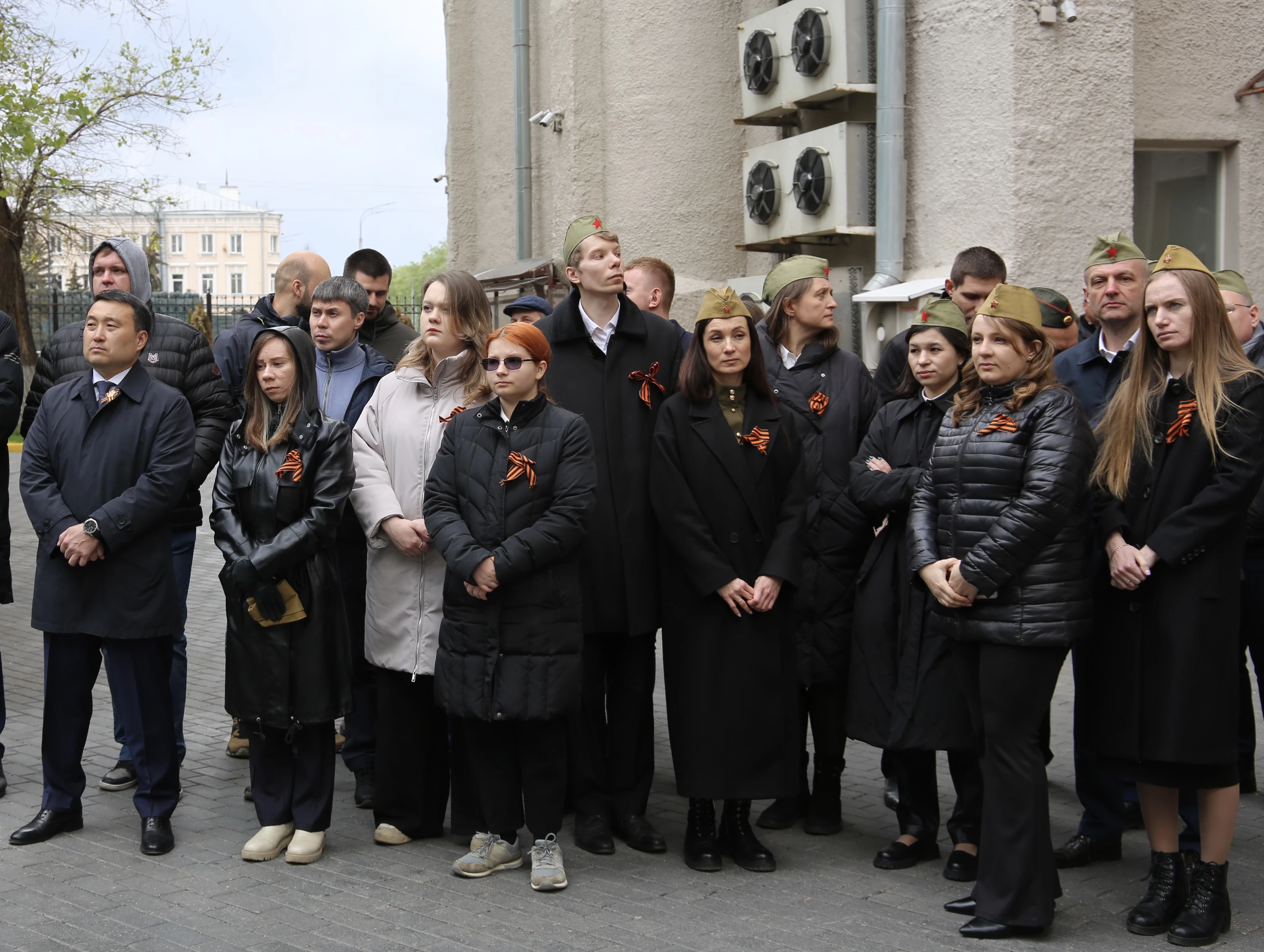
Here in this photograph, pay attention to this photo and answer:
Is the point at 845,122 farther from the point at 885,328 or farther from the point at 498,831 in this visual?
the point at 498,831

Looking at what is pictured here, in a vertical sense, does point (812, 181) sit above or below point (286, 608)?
above

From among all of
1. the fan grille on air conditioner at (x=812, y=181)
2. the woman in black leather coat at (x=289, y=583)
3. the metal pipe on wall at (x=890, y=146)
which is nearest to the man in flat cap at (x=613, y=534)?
the woman in black leather coat at (x=289, y=583)

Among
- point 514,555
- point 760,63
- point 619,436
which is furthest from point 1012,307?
point 760,63

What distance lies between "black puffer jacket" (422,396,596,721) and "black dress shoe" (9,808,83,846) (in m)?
1.61

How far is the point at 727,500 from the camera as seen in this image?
504cm

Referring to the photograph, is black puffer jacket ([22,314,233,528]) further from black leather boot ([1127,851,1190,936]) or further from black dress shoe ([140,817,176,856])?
black leather boot ([1127,851,1190,936])

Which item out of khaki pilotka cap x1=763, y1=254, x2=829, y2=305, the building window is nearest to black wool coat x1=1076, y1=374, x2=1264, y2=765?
khaki pilotka cap x1=763, y1=254, x2=829, y2=305

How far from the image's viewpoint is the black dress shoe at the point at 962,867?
480 cm

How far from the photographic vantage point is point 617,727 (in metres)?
5.40

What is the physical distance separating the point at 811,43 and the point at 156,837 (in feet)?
29.4

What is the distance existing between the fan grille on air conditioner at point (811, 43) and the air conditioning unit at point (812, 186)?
1.74 feet

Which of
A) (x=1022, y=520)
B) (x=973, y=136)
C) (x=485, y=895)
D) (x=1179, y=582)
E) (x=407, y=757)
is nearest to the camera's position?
(x=1022, y=520)

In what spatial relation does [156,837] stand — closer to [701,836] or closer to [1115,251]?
[701,836]

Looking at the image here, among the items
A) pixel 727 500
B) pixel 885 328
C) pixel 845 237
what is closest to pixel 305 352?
pixel 727 500
